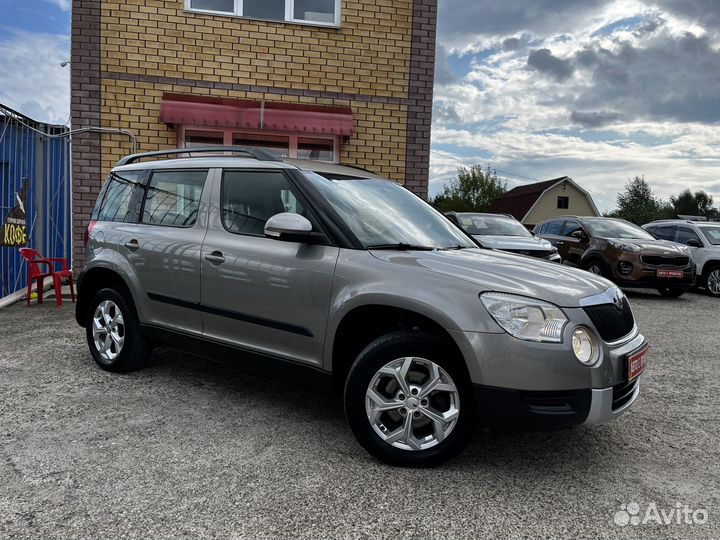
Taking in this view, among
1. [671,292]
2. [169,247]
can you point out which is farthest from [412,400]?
[671,292]

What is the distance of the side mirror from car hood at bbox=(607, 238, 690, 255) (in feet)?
31.5

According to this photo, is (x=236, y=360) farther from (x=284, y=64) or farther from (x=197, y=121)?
(x=284, y=64)

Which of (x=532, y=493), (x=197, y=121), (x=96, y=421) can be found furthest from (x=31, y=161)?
(x=532, y=493)

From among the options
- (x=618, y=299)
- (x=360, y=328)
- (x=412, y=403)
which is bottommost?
(x=412, y=403)

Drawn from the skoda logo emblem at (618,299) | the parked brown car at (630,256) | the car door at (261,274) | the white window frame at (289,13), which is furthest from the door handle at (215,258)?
the parked brown car at (630,256)

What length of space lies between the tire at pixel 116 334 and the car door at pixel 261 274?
3.29ft

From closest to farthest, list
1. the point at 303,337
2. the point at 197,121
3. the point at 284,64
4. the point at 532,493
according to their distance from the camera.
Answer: the point at 532,493, the point at 303,337, the point at 197,121, the point at 284,64

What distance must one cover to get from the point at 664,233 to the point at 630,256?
3.46m

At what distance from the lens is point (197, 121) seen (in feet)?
31.3

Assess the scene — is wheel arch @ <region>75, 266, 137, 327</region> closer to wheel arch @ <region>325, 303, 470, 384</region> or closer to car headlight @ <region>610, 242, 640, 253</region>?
wheel arch @ <region>325, 303, 470, 384</region>

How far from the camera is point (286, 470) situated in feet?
10.4

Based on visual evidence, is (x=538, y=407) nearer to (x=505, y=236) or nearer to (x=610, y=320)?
(x=610, y=320)

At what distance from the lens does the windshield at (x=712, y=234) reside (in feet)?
42.7

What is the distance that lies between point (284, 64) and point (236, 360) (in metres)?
7.49
